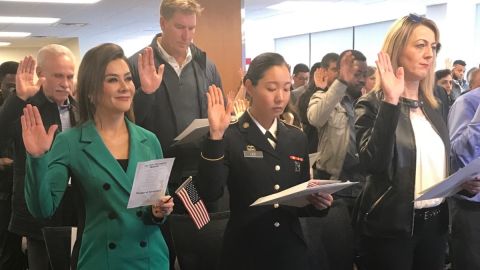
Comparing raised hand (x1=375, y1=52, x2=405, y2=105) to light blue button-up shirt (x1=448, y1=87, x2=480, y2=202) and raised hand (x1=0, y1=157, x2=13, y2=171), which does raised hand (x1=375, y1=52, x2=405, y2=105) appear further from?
raised hand (x1=0, y1=157, x2=13, y2=171)

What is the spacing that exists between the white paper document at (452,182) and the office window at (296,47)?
12.7 m

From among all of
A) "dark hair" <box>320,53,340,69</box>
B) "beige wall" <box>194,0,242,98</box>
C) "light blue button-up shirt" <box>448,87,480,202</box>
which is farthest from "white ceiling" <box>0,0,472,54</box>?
"light blue button-up shirt" <box>448,87,480,202</box>

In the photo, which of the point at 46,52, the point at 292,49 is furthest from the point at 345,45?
the point at 46,52

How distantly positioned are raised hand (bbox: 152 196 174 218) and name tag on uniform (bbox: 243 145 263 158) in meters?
0.35

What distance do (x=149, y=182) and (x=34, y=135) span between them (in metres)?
0.44

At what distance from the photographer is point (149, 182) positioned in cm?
167

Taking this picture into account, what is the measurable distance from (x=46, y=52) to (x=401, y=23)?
1.96 metres

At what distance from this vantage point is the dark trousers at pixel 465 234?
8.30ft

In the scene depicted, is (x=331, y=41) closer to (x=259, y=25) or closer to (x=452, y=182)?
(x=259, y=25)

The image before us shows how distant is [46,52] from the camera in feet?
9.20

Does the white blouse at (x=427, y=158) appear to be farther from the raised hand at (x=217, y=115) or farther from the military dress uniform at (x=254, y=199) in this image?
the raised hand at (x=217, y=115)

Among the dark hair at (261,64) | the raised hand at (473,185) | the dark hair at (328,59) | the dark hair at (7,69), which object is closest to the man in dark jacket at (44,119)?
the dark hair at (261,64)

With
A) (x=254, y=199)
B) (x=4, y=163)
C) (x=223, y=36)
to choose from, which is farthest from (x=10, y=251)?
(x=223, y=36)

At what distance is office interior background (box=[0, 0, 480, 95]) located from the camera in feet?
17.5
